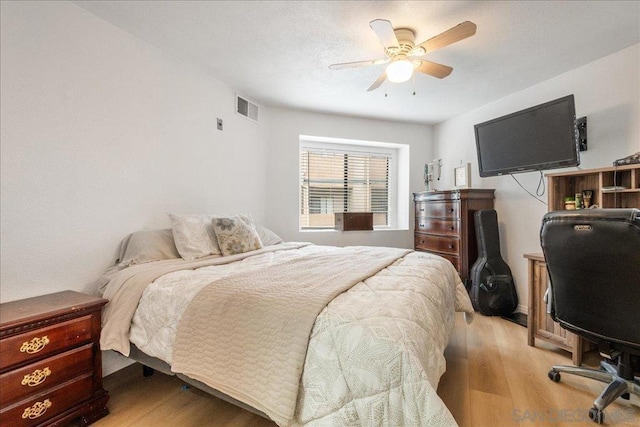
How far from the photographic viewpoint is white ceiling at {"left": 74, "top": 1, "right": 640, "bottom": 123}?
1.80 meters

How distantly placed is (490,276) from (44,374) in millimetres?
3517

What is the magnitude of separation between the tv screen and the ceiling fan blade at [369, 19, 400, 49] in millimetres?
1520

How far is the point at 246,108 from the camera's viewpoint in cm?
325

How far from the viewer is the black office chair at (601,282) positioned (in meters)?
1.34

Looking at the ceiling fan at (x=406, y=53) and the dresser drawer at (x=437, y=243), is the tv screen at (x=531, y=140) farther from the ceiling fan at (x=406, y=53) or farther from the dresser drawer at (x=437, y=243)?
the ceiling fan at (x=406, y=53)

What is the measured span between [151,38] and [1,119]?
113 cm

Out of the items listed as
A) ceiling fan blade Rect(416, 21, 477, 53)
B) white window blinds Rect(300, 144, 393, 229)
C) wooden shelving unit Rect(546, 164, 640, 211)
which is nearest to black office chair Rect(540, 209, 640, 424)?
wooden shelving unit Rect(546, 164, 640, 211)

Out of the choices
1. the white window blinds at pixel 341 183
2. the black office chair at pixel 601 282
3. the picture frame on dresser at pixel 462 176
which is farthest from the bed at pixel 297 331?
the white window blinds at pixel 341 183

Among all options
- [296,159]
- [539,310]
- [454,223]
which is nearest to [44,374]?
[296,159]

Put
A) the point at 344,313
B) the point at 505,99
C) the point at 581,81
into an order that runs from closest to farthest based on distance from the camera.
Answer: the point at 344,313 < the point at 581,81 < the point at 505,99

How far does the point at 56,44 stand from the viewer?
1702 mm

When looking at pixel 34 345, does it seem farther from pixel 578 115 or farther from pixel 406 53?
pixel 578 115

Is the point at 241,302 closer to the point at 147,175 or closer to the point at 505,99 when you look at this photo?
the point at 147,175

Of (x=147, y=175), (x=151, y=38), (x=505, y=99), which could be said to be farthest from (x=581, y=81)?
(x=147, y=175)
